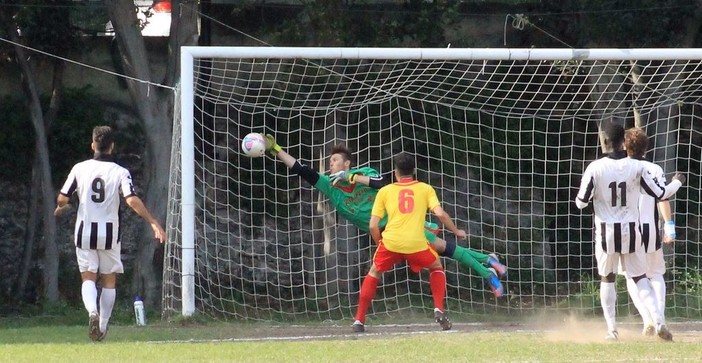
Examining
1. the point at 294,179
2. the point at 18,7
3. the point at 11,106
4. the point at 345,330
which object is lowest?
the point at 345,330

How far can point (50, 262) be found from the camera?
1880cm

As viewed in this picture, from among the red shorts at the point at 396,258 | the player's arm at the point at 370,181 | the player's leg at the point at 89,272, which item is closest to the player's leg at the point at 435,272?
the red shorts at the point at 396,258

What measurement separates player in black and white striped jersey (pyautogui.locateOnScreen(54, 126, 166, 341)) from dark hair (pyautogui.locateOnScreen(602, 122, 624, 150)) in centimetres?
365

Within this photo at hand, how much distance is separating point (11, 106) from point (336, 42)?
17.4 feet

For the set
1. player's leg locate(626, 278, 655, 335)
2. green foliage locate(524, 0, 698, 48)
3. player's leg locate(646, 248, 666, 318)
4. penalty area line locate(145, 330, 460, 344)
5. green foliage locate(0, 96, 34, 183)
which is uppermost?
green foliage locate(524, 0, 698, 48)

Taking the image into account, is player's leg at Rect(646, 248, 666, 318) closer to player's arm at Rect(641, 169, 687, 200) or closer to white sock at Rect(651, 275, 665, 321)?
white sock at Rect(651, 275, 665, 321)

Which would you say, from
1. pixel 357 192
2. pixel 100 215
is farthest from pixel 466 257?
pixel 100 215

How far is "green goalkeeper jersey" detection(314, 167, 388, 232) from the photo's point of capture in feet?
39.2

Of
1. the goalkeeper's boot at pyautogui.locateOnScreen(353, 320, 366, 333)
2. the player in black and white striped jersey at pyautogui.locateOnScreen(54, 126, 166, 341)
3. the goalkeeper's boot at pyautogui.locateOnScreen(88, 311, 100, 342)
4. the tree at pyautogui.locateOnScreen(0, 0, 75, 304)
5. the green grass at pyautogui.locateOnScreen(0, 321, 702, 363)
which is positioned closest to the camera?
the green grass at pyautogui.locateOnScreen(0, 321, 702, 363)

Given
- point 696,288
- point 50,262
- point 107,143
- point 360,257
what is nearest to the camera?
point 107,143

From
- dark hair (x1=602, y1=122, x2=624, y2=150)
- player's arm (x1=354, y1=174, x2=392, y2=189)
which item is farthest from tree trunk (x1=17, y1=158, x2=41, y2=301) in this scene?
dark hair (x1=602, y1=122, x2=624, y2=150)

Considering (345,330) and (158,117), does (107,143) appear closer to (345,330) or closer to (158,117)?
(345,330)

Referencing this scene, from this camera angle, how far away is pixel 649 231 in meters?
9.88

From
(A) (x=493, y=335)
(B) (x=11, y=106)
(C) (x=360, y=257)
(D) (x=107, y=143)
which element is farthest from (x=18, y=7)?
(A) (x=493, y=335)
